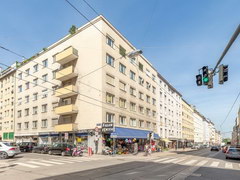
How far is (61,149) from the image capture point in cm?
2227

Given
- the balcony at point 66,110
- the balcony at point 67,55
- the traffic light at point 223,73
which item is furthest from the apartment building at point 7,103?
the traffic light at point 223,73

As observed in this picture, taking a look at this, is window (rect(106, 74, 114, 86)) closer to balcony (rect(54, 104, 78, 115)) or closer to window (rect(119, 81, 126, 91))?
window (rect(119, 81, 126, 91))

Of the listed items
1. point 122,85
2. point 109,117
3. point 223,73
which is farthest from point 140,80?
point 223,73

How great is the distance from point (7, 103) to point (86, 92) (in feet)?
91.8

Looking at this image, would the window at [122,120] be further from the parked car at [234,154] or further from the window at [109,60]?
the parked car at [234,154]

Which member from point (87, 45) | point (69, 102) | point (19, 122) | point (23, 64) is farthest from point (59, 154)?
point (23, 64)

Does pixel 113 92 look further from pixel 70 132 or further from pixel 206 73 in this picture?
pixel 206 73

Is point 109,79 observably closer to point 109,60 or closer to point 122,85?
point 109,60

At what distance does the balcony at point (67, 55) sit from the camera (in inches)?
1161

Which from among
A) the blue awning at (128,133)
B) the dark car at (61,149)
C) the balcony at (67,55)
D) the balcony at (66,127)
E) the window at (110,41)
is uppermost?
the window at (110,41)

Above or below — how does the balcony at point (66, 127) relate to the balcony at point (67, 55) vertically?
below

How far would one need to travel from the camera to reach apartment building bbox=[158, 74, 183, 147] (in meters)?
47.7

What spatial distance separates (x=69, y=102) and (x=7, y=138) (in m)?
21.7

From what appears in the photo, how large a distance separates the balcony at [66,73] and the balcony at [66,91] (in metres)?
1.87
